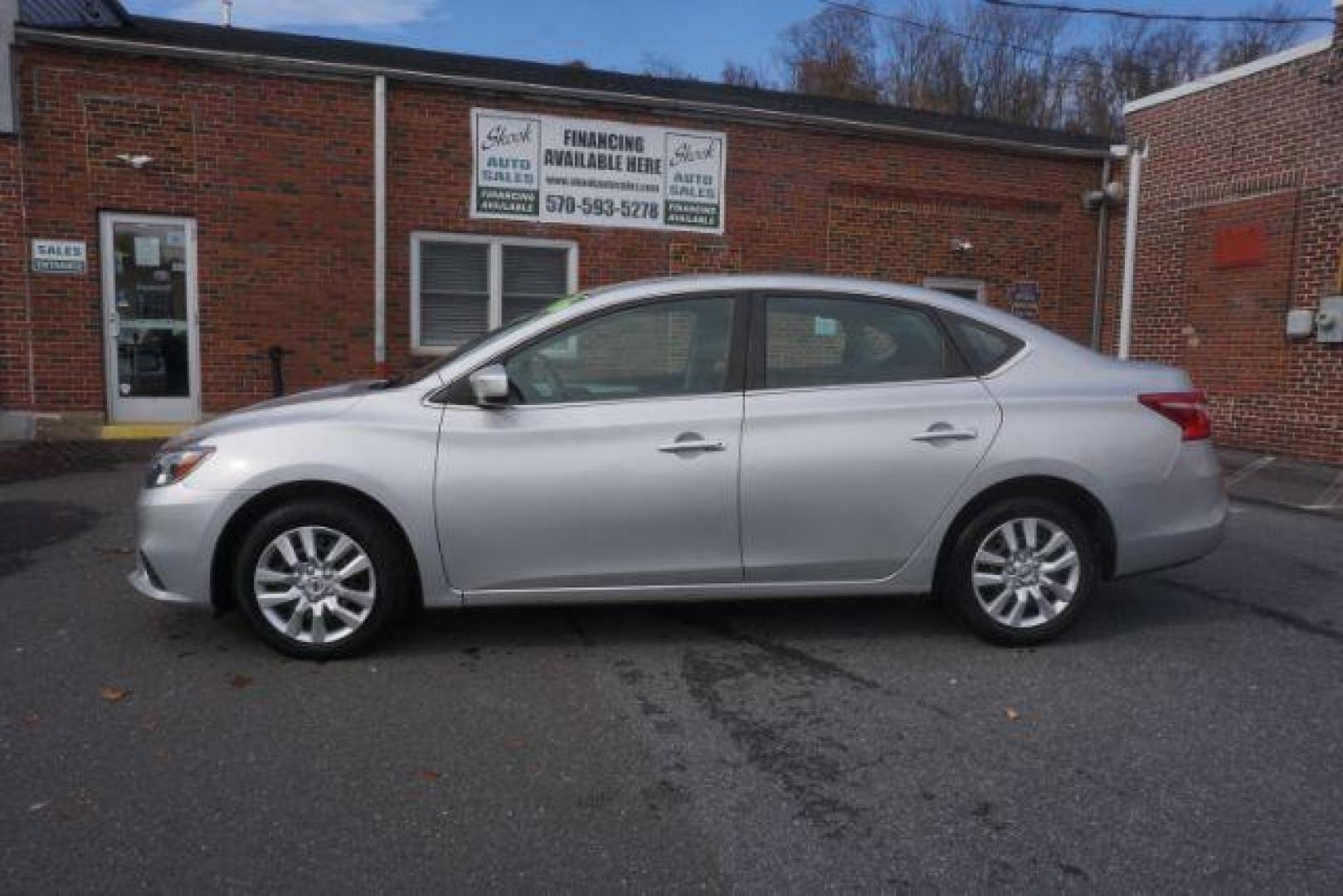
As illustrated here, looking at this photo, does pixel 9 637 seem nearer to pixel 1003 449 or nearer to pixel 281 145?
pixel 1003 449

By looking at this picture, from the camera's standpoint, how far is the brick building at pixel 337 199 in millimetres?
9859

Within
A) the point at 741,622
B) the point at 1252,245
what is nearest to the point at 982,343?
the point at 741,622

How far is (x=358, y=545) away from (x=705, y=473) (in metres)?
1.46

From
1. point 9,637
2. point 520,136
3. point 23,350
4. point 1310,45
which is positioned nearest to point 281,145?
point 520,136

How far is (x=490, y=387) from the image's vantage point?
4.07 m

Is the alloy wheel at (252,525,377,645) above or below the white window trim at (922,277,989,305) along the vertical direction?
below

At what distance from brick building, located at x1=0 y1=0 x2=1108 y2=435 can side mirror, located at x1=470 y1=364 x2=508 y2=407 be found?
23.3 ft

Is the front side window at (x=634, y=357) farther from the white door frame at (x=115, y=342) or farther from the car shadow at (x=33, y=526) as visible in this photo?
the white door frame at (x=115, y=342)

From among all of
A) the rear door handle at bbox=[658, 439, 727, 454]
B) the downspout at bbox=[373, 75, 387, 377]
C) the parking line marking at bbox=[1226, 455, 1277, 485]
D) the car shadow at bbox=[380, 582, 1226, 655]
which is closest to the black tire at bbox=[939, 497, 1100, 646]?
the car shadow at bbox=[380, 582, 1226, 655]

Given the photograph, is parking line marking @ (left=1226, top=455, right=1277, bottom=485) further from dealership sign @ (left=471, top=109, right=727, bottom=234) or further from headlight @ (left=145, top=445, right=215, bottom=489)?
headlight @ (left=145, top=445, right=215, bottom=489)

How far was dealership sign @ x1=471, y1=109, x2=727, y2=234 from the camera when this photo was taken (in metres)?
11.2

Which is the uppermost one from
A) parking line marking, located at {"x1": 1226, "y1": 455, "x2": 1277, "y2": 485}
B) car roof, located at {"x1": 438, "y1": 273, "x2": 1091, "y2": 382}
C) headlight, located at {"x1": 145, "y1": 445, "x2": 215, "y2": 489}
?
car roof, located at {"x1": 438, "y1": 273, "x2": 1091, "y2": 382}

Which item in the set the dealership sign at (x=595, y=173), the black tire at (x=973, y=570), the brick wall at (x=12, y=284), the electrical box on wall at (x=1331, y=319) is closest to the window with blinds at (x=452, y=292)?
the dealership sign at (x=595, y=173)

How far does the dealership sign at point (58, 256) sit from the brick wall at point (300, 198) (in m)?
0.08
